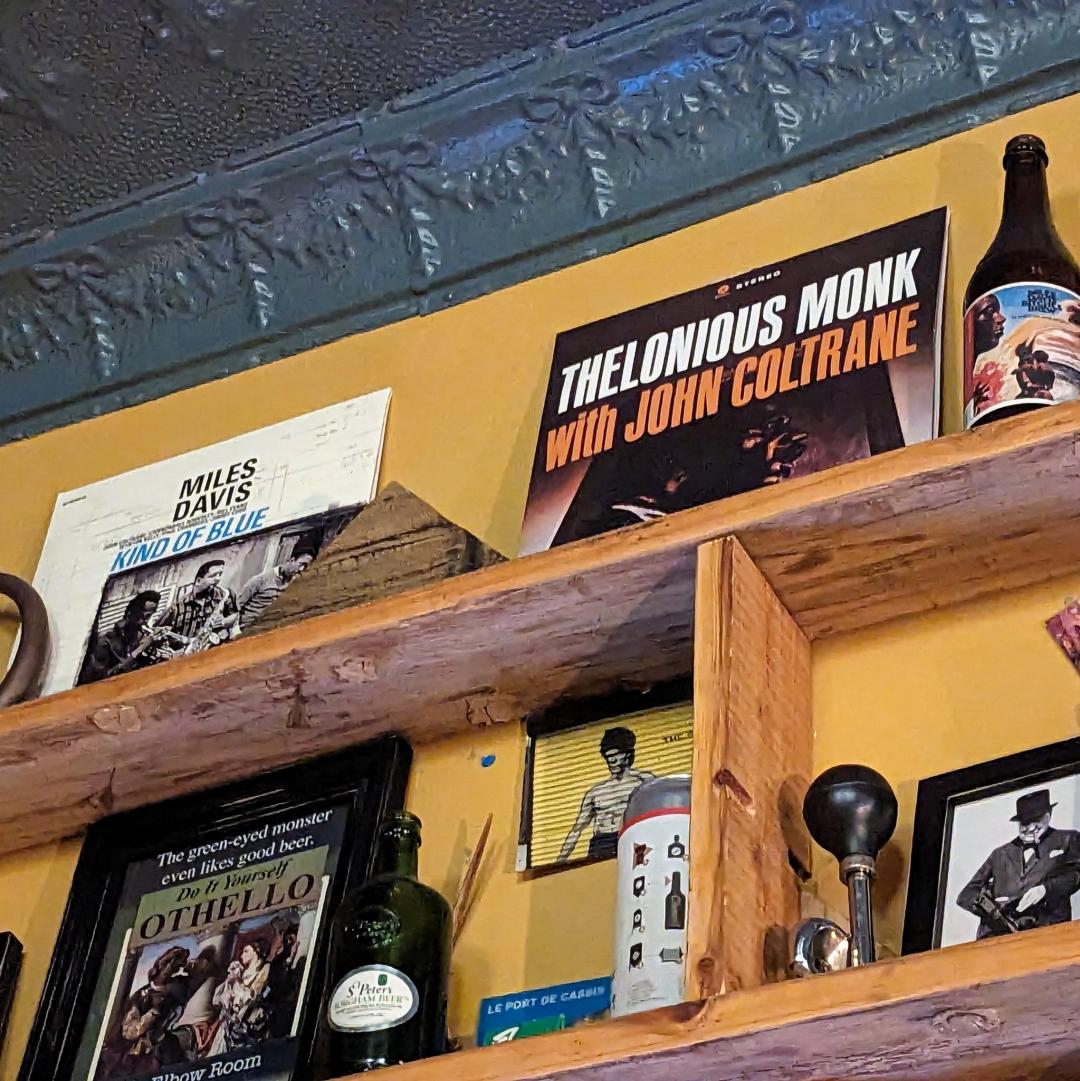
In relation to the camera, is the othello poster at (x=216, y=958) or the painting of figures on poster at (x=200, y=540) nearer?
the othello poster at (x=216, y=958)

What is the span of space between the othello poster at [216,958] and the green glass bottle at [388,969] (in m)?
0.08

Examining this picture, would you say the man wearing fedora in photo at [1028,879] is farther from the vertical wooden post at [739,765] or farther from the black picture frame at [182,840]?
the black picture frame at [182,840]

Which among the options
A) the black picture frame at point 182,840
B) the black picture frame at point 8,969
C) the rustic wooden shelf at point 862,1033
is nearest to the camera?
the rustic wooden shelf at point 862,1033

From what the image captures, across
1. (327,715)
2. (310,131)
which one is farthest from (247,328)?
(327,715)

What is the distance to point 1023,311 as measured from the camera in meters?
1.37

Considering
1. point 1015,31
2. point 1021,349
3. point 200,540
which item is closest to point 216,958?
point 200,540

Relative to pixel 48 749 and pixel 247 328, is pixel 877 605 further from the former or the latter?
pixel 247 328

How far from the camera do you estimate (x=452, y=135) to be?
1923mm

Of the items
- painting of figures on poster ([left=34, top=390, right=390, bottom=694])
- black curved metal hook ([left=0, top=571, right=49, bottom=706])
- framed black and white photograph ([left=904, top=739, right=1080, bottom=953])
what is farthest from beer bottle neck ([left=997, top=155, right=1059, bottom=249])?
black curved metal hook ([left=0, top=571, right=49, bottom=706])

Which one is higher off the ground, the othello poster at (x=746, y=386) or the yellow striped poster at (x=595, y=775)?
the othello poster at (x=746, y=386)

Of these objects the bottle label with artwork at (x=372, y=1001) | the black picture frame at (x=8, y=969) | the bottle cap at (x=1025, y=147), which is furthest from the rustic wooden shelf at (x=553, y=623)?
the bottle cap at (x=1025, y=147)

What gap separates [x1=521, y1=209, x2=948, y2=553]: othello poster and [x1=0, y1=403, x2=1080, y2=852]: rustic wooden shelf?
6.5 inches

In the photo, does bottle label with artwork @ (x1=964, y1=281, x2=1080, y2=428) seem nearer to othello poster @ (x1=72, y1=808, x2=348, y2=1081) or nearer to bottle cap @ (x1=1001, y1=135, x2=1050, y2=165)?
bottle cap @ (x1=1001, y1=135, x2=1050, y2=165)

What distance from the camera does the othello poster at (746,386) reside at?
1510 mm
